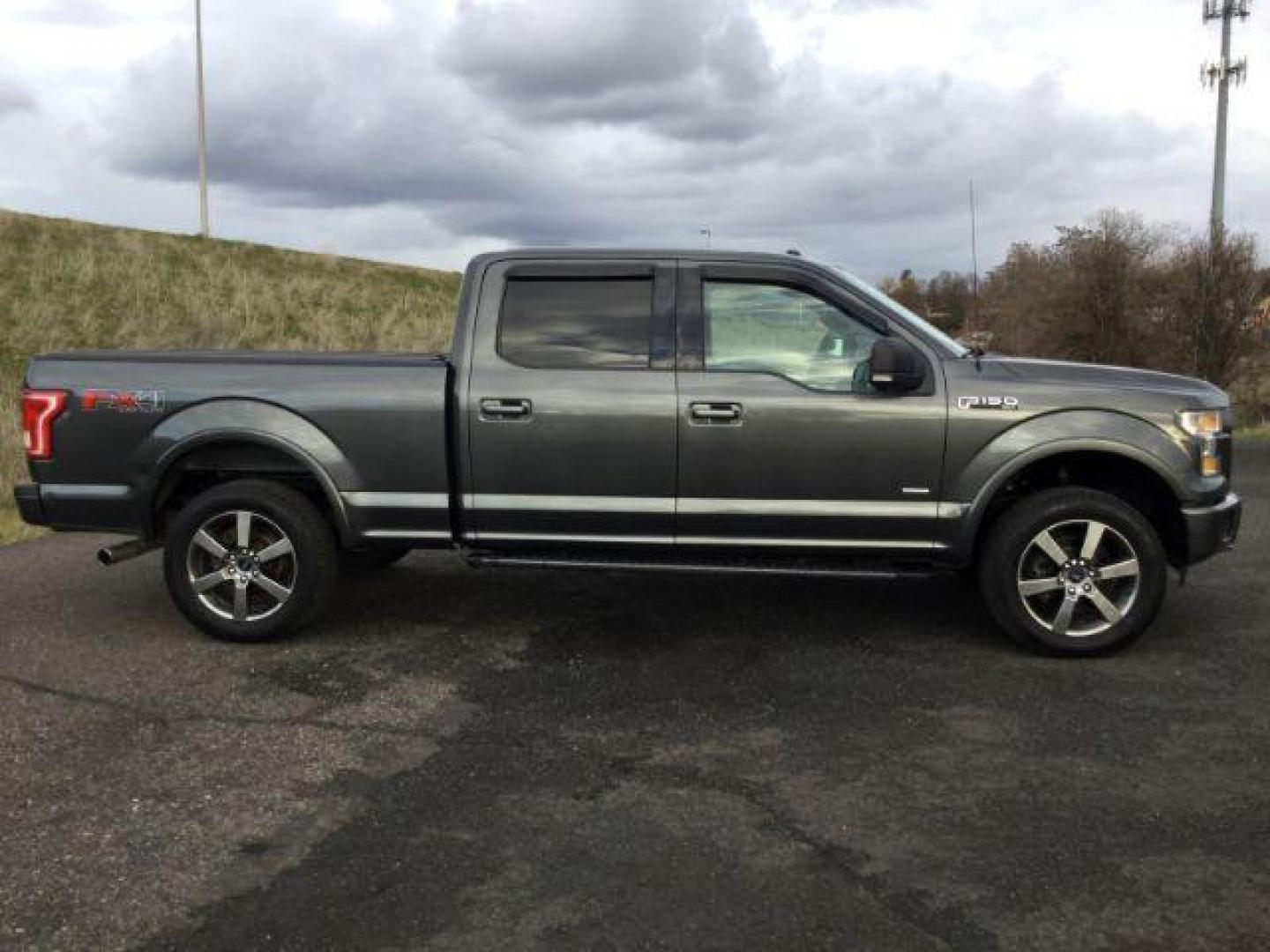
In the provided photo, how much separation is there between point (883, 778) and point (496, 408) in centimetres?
252

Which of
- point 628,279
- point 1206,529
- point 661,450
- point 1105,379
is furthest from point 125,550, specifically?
point 1206,529

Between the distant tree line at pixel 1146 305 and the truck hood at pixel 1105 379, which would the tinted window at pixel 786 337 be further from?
the distant tree line at pixel 1146 305

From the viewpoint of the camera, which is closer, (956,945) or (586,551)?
(956,945)

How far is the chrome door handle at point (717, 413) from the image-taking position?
5289mm

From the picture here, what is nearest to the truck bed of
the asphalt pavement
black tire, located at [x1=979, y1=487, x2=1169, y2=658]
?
the asphalt pavement

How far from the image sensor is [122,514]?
5.57 meters

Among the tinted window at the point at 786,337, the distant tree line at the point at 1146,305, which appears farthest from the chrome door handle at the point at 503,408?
the distant tree line at the point at 1146,305

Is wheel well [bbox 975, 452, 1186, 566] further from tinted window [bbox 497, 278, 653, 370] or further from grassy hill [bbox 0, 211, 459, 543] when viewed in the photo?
grassy hill [bbox 0, 211, 459, 543]

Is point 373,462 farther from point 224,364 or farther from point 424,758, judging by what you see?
point 424,758

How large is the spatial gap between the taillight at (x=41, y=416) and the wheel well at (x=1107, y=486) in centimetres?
453

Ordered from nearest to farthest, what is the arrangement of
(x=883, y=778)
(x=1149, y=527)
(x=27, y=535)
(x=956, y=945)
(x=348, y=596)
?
(x=956, y=945)
(x=883, y=778)
(x=1149, y=527)
(x=348, y=596)
(x=27, y=535)

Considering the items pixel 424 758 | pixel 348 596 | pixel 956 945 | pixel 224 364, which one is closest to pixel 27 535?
pixel 348 596

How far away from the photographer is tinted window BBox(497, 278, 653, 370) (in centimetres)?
548

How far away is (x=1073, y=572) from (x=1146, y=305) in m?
13.6
